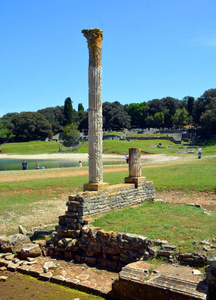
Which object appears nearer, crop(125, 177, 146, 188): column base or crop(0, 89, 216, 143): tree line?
crop(125, 177, 146, 188): column base

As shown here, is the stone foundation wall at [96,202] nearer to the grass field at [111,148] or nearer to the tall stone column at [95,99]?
the tall stone column at [95,99]

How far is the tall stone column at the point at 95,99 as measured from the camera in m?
12.9

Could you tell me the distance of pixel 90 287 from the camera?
26.9 ft

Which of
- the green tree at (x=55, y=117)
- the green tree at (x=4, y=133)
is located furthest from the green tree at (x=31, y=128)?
the green tree at (x=55, y=117)

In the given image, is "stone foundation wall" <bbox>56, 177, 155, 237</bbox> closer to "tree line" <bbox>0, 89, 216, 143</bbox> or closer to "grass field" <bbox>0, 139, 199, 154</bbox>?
"grass field" <bbox>0, 139, 199, 154</bbox>

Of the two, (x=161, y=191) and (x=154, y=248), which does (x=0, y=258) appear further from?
(x=161, y=191)

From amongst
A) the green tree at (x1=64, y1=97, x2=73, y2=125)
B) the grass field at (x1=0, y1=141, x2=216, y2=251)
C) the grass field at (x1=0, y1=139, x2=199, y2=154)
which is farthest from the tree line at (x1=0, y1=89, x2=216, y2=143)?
the grass field at (x1=0, y1=141, x2=216, y2=251)

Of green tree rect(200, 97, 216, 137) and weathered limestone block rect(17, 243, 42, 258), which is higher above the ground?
green tree rect(200, 97, 216, 137)

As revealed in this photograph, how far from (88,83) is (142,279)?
8.53m

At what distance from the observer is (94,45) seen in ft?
42.3

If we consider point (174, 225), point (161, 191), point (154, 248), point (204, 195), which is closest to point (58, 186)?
point (161, 191)

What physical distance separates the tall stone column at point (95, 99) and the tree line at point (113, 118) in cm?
6055

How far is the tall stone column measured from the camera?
42.2 feet

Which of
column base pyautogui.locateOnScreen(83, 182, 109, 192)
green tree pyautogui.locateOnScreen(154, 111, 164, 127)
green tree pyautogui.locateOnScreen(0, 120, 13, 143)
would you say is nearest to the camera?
column base pyautogui.locateOnScreen(83, 182, 109, 192)
